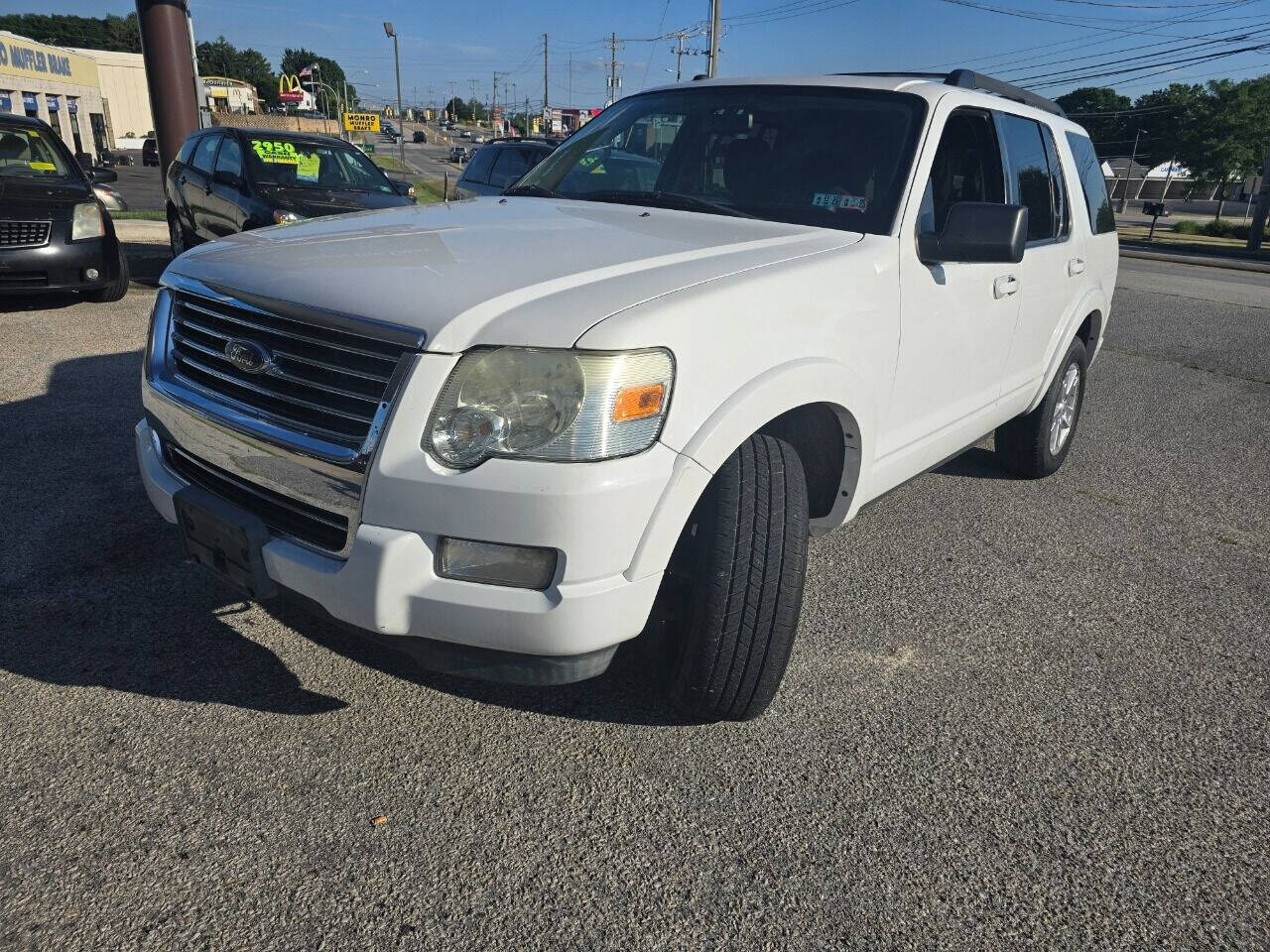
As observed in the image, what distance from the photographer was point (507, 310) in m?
2.03

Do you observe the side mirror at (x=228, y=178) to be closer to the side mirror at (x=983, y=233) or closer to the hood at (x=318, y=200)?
the hood at (x=318, y=200)

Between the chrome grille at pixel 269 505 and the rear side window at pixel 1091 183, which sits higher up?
the rear side window at pixel 1091 183

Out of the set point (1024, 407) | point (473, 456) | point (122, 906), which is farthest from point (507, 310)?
point (1024, 407)

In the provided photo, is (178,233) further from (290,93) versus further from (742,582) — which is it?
(290,93)

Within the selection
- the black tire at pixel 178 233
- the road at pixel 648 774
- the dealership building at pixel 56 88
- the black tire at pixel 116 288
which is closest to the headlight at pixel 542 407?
the road at pixel 648 774

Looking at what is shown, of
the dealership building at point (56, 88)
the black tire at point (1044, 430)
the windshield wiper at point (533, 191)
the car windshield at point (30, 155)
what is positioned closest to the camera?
the windshield wiper at point (533, 191)

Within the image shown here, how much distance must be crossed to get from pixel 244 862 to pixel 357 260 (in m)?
1.45

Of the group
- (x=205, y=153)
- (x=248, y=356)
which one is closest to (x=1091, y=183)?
(x=248, y=356)

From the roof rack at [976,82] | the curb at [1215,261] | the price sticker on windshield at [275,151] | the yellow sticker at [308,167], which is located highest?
the roof rack at [976,82]

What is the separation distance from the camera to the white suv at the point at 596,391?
197 centimetres

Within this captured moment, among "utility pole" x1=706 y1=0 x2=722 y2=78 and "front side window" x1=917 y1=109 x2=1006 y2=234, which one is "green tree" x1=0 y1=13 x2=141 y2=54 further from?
"front side window" x1=917 y1=109 x2=1006 y2=234

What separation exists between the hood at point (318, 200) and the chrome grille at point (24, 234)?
1772 millimetres

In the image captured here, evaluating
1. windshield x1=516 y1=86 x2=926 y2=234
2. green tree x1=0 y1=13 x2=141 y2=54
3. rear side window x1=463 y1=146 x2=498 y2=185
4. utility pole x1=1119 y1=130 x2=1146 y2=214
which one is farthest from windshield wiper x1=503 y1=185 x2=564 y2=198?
green tree x1=0 y1=13 x2=141 y2=54

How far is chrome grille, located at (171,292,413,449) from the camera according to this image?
2.05 m
